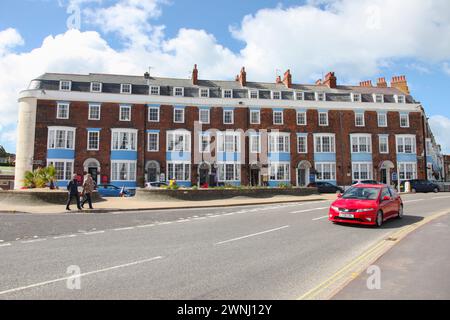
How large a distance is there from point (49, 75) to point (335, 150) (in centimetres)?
3313

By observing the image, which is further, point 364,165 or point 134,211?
point 364,165

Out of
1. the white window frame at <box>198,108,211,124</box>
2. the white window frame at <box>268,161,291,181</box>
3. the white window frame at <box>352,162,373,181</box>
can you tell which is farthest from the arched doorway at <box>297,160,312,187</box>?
the white window frame at <box>198,108,211,124</box>

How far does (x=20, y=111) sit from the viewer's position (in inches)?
1355

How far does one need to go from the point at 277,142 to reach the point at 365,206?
90.1 feet

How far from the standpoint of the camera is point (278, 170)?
3838 cm

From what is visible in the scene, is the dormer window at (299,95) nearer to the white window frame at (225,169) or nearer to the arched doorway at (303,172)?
the arched doorway at (303,172)

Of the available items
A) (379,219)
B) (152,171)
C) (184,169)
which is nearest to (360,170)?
(184,169)

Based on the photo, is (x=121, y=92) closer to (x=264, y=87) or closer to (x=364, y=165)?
(x=264, y=87)

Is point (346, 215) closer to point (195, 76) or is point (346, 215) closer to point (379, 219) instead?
point (379, 219)

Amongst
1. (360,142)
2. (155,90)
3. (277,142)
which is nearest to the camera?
(155,90)

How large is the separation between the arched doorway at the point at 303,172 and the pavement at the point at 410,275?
30276mm

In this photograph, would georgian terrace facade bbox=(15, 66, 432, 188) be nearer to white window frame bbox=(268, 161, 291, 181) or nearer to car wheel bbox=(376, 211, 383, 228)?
white window frame bbox=(268, 161, 291, 181)
